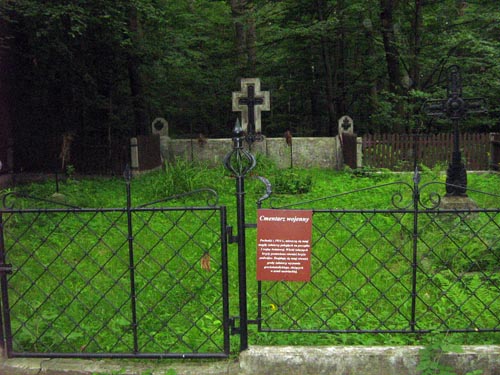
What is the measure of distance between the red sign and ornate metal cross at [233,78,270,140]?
34.2ft

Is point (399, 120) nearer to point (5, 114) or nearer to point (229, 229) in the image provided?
point (5, 114)

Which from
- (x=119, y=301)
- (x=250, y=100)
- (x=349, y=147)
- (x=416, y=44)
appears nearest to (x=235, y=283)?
(x=119, y=301)

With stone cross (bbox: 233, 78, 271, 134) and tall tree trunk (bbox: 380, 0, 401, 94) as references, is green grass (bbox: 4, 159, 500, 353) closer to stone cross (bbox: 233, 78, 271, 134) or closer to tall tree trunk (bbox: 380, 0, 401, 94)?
stone cross (bbox: 233, 78, 271, 134)

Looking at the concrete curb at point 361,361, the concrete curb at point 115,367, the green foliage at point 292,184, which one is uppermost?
the green foliage at point 292,184

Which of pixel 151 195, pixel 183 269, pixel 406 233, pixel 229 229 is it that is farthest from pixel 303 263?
pixel 151 195

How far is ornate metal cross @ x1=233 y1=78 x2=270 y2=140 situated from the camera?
14.0m

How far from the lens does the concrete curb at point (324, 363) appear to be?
3734 mm

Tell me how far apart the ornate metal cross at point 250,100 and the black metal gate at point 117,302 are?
6.91 metres

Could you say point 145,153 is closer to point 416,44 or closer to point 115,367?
point 416,44

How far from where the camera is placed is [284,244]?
3.76 meters

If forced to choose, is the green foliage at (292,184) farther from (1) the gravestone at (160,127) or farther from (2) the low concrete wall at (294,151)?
(1) the gravestone at (160,127)

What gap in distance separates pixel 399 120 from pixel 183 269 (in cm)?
1383

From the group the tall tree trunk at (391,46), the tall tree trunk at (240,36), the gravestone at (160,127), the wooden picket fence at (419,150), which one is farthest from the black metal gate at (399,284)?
the tall tree trunk at (240,36)

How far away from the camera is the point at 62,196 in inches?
433
